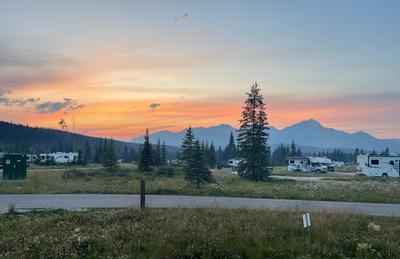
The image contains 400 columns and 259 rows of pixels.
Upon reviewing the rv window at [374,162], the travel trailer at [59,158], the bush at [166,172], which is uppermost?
the travel trailer at [59,158]

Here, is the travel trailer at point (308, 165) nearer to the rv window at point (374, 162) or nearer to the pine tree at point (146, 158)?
the rv window at point (374, 162)

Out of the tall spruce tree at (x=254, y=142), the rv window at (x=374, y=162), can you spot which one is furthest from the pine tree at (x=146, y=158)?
the rv window at (x=374, y=162)

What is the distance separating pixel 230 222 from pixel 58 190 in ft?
55.0

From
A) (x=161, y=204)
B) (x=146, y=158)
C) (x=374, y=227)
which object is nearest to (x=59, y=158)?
(x=146, y=158)

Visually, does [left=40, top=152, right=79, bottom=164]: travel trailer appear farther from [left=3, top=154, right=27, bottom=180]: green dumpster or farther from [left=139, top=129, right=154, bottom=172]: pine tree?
[left=3, top=154, right=27, bottom=180]: green dumpster

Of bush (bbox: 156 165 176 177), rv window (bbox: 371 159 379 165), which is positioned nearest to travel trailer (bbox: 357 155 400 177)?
rv window (bbox: 371 159 379 165)

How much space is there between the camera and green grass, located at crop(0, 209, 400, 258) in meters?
11.7

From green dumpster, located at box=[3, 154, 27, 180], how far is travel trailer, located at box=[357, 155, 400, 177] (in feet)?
143

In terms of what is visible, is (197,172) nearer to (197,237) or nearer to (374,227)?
(374,227)

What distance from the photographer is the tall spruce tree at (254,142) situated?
4988 centimetres

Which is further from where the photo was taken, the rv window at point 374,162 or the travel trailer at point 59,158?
the travel trailer at point 59,158

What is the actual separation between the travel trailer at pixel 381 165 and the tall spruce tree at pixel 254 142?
1959 cm

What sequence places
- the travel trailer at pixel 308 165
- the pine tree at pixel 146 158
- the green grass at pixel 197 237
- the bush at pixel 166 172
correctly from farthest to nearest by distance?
the travel trailer at pixel 308 165 < the pine tree at pixel 146 158 < the bush at pixel 166 172 < the green grass at pixel 197 237

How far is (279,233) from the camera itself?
1299 cm
